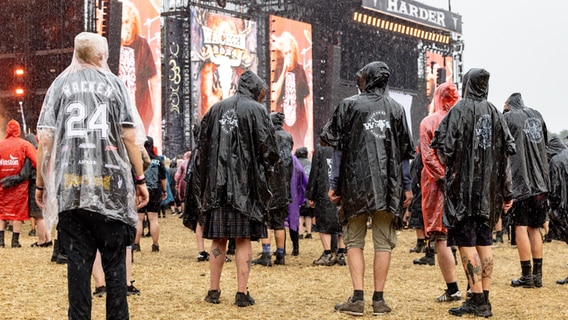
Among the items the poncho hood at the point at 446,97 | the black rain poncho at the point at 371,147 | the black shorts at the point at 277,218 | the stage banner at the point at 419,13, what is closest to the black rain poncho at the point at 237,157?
the black rain poncho at the point at 371,147

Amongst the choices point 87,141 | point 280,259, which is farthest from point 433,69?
point 87,141

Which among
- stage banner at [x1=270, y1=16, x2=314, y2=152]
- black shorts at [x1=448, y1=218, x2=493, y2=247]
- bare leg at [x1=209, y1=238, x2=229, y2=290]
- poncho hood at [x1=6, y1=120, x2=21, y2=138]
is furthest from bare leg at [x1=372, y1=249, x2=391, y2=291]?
stage banner at [x1=270, y1=16, x2=314, y2=152]

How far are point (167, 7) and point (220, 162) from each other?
877 inches

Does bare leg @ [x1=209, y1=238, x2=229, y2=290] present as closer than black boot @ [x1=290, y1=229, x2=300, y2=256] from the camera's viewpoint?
Yes

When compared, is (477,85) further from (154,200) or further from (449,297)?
(154,200)

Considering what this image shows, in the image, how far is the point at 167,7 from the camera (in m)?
27.7

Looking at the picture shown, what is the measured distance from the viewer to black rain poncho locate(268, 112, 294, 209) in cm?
999

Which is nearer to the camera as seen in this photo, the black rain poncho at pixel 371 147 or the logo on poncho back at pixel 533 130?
the black rain poncho at pixel 371 147

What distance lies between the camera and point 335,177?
244 inches

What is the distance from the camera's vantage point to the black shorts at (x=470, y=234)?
19.8 feet

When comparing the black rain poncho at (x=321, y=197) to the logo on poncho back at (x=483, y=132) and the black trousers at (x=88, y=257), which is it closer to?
the logo on poncho back at (x=483, y=132)

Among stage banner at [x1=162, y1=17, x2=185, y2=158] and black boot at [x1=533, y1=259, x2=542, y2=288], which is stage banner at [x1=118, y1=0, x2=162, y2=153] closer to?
stage banner at [x1=162, y1=17, x2=185, y2=158]

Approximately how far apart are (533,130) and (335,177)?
263cm

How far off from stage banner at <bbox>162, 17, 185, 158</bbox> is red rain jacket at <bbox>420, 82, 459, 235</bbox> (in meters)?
20.3
